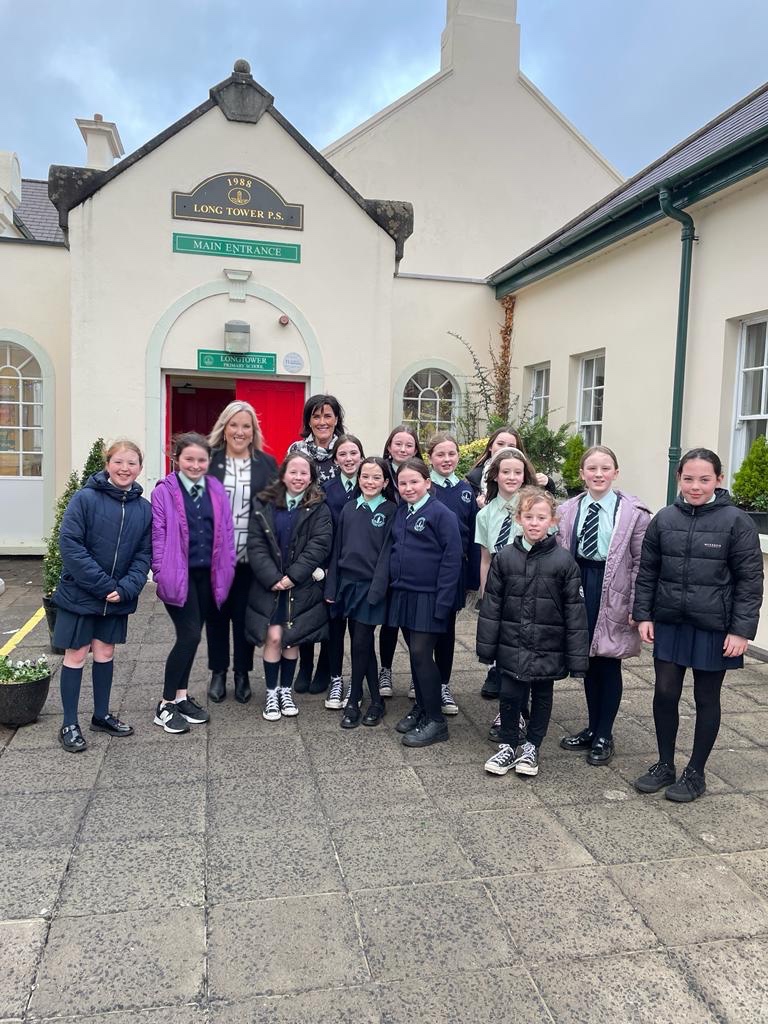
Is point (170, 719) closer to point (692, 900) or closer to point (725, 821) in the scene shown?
point (692, 900)

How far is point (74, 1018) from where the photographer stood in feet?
7.66

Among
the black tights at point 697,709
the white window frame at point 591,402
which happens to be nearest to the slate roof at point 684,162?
Answer: the white window frame at point 591,402

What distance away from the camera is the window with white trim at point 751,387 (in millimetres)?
6867

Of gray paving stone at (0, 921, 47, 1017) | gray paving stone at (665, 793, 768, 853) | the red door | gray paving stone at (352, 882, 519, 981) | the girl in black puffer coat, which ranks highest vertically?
the red door

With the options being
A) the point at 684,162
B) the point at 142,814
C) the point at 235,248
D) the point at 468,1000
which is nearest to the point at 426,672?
the point at 142,814

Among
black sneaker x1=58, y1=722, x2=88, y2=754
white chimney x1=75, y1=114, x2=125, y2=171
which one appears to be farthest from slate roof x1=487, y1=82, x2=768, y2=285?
white chimney x1=75, y1=114, x2=125, y2=171

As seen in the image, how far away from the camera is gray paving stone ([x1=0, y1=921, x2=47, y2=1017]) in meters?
2.39

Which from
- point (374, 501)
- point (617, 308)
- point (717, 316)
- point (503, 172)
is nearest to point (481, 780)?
point (374, 501)

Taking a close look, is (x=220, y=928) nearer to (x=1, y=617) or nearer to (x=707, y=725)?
(x=707, y=725)

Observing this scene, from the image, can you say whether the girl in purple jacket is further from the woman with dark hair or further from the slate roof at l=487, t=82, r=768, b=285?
the slate roof at l=487, t=82, r=768, b=285

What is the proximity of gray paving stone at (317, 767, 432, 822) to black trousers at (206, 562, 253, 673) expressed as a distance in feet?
4.56

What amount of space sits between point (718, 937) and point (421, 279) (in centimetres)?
985

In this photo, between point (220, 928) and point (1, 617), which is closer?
point (220, 928)

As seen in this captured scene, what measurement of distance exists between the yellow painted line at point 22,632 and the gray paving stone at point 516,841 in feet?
15.0
